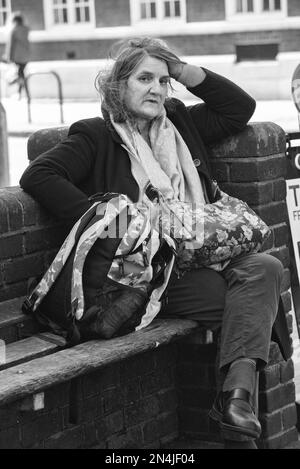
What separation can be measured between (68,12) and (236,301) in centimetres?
2104

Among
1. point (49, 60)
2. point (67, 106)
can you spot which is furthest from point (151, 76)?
point (49, 60)

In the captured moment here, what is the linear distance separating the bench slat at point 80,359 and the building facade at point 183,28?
1719 cm

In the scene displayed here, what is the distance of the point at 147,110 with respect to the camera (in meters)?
4.52

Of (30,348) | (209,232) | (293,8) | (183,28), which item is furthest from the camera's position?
(183,28)

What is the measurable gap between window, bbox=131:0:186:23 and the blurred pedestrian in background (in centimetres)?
251

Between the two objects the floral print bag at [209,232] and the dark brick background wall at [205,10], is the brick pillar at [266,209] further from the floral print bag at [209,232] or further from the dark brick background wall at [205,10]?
the dark brick background wall at [205,10]

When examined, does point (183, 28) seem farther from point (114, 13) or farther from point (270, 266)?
point (270, 266)

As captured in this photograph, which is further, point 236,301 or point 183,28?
point 183,28

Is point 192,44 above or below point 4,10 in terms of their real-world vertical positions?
below

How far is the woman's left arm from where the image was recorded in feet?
15.4

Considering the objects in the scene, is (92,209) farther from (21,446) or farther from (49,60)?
(49,60)

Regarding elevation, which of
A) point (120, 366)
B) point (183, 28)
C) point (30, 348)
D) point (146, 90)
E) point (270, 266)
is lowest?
point (120, 366)

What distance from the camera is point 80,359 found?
3865 mm

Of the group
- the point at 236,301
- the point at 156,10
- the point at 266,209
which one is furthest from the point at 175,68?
the point at 156,10
